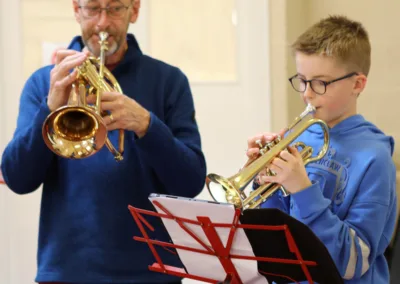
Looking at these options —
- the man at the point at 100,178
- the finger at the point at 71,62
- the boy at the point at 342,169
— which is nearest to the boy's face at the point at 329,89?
the boy at the point at 342,169

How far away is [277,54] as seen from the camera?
3355 mm

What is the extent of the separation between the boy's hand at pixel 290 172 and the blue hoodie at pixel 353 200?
0.08ft

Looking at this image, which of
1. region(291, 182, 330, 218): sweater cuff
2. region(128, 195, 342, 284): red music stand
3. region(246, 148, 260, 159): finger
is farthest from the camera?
region(246, 148, 260, 159): finger

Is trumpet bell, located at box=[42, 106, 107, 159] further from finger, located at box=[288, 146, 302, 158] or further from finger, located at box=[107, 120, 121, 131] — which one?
finger, located at box=[288, 146, 302, 158]

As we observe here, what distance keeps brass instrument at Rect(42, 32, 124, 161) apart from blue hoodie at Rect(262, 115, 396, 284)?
562mm

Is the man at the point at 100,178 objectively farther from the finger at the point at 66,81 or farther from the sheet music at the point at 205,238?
the sheet music at the point at 205,238

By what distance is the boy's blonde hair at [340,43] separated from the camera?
6.41 ft

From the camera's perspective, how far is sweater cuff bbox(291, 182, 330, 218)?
68.9 inches

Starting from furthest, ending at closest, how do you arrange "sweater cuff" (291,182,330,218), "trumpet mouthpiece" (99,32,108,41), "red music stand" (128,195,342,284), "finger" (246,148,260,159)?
"trumpet mouthpiece" (99,32,108,41) → "finger" (246,148,260,159) → "sweater cuff" (291,182,330,218) → "red music stand" (128,195,342,284)

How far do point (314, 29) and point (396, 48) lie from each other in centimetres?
93

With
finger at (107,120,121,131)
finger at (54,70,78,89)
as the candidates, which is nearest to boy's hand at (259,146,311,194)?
finger at (107,120,121,131)

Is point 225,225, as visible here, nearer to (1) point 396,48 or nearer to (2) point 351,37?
(2) point 351,37

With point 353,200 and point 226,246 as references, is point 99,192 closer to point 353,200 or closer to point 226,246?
point 226,246

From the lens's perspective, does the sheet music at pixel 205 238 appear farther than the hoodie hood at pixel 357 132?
No
